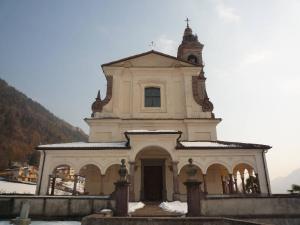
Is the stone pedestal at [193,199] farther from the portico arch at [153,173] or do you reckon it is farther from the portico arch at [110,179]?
the portico arch at [110,179]

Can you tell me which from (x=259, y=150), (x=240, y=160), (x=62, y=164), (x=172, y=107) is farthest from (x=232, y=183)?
(x=62, y=164)

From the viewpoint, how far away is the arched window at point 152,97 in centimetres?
2275

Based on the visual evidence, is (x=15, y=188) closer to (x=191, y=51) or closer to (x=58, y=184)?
(x=58, y=184)

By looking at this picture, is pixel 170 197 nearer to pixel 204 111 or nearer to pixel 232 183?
pixel 232 183

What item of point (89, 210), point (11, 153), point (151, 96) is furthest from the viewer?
point (11, 153)

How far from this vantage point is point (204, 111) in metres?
22.1

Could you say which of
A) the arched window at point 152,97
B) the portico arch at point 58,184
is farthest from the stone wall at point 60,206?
the arched window at point 152,97

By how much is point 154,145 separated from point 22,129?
92625 mm

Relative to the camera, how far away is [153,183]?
19.3 meters

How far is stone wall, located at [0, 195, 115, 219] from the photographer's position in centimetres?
1130

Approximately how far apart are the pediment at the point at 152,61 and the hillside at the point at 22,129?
6929cm

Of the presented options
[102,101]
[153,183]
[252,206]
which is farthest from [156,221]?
[102,101]

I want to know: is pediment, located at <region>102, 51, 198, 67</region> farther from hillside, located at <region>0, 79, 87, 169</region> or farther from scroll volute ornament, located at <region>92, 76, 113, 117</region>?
hillside, located at <region>0, 79, 87, 169</region>

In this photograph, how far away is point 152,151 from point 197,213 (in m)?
9.27
